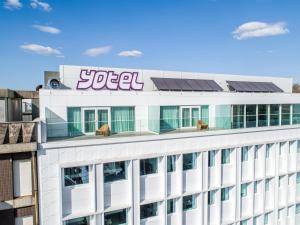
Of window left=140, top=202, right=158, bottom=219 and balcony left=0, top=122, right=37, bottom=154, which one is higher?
balcony left=0, top=122, right=37, bottom=154

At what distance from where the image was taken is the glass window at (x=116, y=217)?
12.6 metres

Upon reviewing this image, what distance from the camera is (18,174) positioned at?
10.6 m

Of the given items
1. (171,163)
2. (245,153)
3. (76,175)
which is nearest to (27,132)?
(76,175)

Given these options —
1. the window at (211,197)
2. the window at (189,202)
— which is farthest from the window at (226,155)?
the window at (189,202)

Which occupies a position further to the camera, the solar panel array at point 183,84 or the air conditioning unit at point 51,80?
the solar panel array at point 183,84

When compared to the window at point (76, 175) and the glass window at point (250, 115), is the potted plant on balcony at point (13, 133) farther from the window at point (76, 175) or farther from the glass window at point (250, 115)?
the glass window at point (250, 115)

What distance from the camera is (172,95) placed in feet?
53.8

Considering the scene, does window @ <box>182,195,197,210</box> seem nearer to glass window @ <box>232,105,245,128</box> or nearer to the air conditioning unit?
glass window @ <box>232,105,245,128</box>

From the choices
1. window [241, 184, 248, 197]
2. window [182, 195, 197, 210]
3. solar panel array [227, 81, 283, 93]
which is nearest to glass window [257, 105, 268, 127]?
solar panel array [227, 81, 283, 93]

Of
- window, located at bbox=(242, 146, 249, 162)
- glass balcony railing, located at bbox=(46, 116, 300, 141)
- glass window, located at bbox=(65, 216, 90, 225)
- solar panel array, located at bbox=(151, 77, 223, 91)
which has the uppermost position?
solar panel array, located at bbox=(151, 77, 223, 91)

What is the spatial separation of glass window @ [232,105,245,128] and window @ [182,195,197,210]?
5.35 meters

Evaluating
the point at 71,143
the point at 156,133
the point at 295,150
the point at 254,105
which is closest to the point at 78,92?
Result: the point at 71,143

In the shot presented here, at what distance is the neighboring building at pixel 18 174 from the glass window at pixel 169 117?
7.39 meters

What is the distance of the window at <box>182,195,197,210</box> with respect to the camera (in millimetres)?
14555
